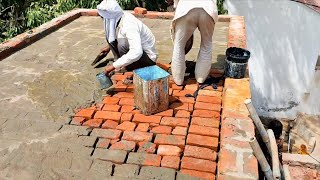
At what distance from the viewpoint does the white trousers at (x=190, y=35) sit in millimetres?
3678

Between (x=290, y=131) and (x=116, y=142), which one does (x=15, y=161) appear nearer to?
(x=116, y=142)

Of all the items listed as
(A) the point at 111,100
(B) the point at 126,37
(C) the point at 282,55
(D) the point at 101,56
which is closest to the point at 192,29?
(B) the point at 126,37

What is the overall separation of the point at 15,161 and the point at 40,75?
182 cm

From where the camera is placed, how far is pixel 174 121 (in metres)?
3.37

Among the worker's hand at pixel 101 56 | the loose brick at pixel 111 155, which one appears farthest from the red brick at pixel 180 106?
the worker's hand at pixel 101 56

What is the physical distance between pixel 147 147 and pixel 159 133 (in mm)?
239

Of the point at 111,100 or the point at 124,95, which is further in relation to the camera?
the point at 124,95

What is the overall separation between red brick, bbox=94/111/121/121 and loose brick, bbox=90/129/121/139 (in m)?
0.21

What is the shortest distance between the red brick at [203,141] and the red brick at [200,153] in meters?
0.04

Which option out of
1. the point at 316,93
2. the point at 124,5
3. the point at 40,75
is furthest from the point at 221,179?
the point at 124,5

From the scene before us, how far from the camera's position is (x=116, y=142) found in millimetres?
3078

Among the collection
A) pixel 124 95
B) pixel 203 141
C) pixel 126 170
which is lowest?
pixel 126 170

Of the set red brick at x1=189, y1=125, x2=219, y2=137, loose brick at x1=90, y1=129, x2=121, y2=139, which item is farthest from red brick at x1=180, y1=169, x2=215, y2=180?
loose brick at x1=90, y1=129, x2=121, y2=139

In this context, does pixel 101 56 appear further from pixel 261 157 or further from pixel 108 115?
pixel 261 157
